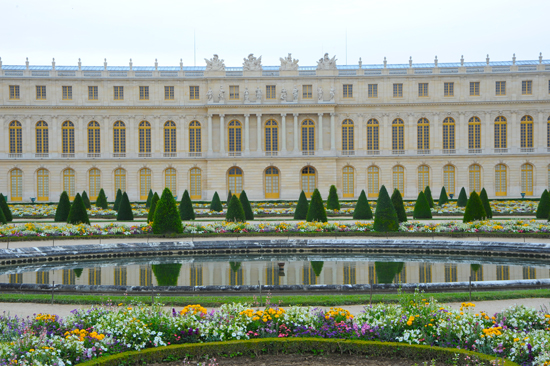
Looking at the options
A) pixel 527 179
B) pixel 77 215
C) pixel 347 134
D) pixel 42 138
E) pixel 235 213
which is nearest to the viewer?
pixel 77 215

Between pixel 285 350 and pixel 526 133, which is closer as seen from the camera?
pixel 285 350

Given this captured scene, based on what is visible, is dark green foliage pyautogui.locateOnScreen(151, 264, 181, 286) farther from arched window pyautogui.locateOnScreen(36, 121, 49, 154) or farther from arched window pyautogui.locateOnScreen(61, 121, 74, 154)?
arched window pyautogui.locateOnScreen(36, 121, 49, 154)

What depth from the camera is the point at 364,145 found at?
166 ft

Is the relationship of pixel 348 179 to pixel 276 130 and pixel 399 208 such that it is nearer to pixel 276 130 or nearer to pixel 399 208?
pixel 276 130

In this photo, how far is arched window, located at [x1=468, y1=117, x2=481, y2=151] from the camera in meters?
50.0

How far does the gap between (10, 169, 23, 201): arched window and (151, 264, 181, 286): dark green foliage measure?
38.7 meters

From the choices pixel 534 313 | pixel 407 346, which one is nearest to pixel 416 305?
pixel 407 346

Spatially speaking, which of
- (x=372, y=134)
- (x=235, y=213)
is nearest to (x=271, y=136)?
(x=372, y=134)

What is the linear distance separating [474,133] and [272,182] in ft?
66.5

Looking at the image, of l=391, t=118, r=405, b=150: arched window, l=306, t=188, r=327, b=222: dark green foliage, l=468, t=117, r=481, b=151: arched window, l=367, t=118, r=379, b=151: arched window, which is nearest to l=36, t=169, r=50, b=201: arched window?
l=367, t=118, r=379, b=151: arched window

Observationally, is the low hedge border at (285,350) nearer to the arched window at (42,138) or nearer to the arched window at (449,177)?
the arched window at (449,177)

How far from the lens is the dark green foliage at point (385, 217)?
73.4 ft

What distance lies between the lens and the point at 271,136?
50.4 m

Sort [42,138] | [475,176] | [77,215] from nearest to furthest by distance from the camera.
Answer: [77,215], [42,138], [475,176]
